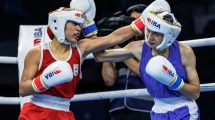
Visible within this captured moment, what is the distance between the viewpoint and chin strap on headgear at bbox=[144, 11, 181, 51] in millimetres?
2871

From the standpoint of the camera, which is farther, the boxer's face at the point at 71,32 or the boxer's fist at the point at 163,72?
the boxer's face at the point at 71,32

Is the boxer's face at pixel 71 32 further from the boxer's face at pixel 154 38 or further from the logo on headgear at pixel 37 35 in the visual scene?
the logo on headgear at pixel 37 35

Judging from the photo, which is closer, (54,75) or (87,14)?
(54,75)

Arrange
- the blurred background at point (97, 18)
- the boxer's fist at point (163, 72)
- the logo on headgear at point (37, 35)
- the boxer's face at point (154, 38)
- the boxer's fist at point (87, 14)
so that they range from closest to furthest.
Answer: the boxer's fist at point (163, 72), the boxer's face at point (154, 38), the boxer's fist at point (87, 14), the logo on headgear at point (37, 35), the blurred background at point (97, 18)

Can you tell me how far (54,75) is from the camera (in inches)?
112

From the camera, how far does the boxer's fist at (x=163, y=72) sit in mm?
2789

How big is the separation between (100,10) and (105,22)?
40.9 inches

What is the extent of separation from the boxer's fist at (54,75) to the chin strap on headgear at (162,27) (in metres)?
0.44

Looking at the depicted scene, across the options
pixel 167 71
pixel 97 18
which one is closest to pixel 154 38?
pixel 167 71

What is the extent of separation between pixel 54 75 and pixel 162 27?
21.7 inches

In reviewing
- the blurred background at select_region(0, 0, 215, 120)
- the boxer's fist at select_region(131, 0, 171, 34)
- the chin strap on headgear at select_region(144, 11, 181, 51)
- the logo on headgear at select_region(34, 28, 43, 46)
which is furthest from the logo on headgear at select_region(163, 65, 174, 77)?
the blurred background at select_region(0, 0, 215, 120)

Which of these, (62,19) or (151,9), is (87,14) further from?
(151,9)

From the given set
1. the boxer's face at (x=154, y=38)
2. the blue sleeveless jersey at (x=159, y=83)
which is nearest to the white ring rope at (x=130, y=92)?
the blue sleeveless jersey at (x=159, y=83)

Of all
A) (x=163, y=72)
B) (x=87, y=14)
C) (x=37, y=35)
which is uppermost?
(x=87, y=14)
